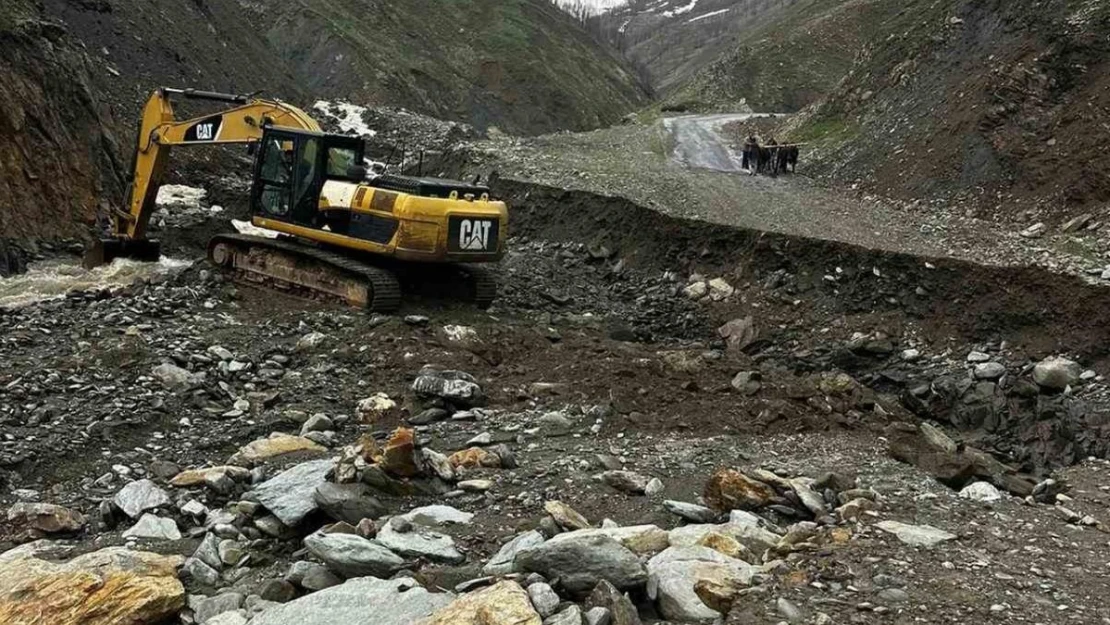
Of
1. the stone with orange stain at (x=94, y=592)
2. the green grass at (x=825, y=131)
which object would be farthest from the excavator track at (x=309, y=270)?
the green grass at (x=825, y=131)

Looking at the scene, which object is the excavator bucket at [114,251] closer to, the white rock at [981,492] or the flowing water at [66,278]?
the flowing water at [66,278]

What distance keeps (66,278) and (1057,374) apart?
12640 millimetres

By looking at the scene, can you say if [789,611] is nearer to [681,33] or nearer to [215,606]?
[215,606]

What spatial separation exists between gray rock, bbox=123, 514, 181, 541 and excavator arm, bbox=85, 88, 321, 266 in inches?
282

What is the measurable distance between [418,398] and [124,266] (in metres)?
6.93

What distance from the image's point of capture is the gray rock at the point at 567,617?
13.3 ft

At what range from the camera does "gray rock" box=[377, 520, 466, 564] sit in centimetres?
502

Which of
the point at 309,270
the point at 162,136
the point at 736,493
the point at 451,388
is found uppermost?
the point at 162,136

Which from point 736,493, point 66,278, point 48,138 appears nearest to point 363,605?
point 736,493

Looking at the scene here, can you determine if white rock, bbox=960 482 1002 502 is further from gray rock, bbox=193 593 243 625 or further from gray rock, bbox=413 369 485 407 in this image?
gray rock, bbox=193 593 243 625

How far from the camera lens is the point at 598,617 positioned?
4.09 m

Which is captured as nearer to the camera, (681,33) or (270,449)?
(270,449)

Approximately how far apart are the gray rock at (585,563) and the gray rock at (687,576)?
0.10 meters

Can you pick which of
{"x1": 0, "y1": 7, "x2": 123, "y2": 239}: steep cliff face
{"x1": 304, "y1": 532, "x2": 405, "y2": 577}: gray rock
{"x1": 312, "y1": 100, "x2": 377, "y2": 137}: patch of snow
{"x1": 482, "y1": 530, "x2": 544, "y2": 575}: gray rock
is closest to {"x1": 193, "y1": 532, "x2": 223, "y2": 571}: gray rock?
{"x1": 304, "y1": 532, "x2": 405, "y2": 577}: gray rock
